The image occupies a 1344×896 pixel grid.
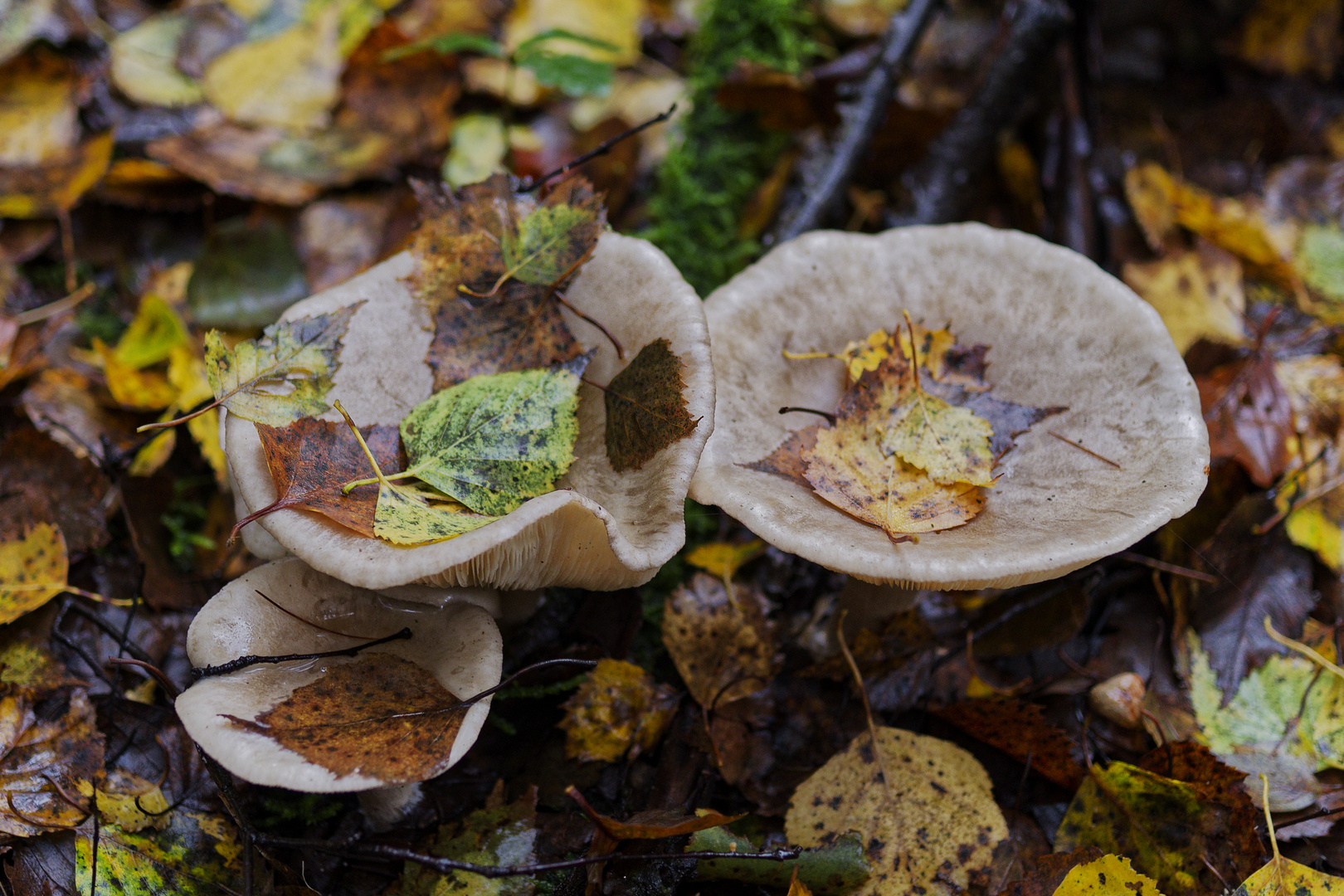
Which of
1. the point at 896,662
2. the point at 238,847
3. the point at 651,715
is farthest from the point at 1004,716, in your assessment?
the point at 238,847

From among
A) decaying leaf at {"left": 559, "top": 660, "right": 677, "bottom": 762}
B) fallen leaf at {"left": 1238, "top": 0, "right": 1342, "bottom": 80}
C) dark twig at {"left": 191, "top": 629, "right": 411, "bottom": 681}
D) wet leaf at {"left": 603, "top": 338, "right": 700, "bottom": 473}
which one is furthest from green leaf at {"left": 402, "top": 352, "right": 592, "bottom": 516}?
fallen leaf at {"left": 1238, "top": 0, "right": 1342, "bottom": 80}

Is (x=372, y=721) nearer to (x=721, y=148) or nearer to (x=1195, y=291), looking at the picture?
(x=721, y=148)

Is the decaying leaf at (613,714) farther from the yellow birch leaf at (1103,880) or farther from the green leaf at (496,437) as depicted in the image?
the yellow birch leaf at (1103,880)

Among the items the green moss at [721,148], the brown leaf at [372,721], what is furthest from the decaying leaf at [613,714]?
the green moss at [721,148]

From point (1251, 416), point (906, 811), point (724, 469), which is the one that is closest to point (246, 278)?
point (724, 469)

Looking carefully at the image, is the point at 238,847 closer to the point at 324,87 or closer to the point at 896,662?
the point at 896,662

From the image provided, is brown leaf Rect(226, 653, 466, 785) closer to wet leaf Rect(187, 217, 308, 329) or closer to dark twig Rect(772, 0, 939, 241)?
wet leaf Rect(187, 217, 308, 329)
